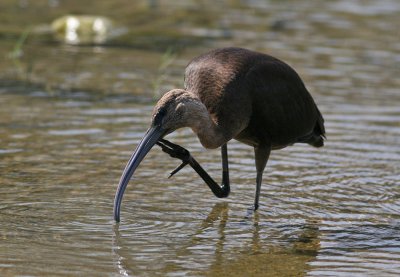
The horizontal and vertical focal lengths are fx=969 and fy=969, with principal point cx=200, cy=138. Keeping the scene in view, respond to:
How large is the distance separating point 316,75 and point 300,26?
11.0ft

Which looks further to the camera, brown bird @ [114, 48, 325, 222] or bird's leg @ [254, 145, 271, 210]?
bird's leg @ [254, 145, 271, 210]

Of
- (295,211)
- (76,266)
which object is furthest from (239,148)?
(76,266)

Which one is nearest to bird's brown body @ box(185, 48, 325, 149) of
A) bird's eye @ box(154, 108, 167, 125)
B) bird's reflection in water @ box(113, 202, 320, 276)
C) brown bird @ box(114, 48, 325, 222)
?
brown bird @ box(114, 48, 325, 222)

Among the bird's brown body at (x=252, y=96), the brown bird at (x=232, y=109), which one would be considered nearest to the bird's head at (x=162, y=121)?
the brown bird at (x=232, y=109)

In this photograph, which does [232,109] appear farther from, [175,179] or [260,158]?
[175,179]

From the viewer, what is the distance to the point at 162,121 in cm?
614

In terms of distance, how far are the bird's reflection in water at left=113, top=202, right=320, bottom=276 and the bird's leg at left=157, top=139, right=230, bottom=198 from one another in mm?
247

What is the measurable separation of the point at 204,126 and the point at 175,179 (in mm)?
1452

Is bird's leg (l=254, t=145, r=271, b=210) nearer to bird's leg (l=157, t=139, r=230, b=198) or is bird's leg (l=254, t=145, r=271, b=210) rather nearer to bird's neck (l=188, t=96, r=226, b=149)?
bird's leg (l=157, t=139, r=230, b=198)

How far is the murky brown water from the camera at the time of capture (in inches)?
236

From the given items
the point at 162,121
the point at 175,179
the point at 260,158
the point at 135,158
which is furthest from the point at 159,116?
the point at 175,179

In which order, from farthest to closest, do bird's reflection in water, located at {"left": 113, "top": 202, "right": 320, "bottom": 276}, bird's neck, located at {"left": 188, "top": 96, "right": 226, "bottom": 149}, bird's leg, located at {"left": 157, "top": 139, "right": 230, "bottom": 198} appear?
bird's leg, located at {"left": 157, "top": 139, "right": 230, "bottom": 198}, bird's neck, located at {"left": 188, "top": 96, "right": 226, "bottom": 149}, bird's reflection in water, located at {"left": 113, "top": 202, "right": 320, "bottom": 276}

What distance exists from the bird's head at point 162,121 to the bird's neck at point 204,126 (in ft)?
0.03

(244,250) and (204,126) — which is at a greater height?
(204,126)
